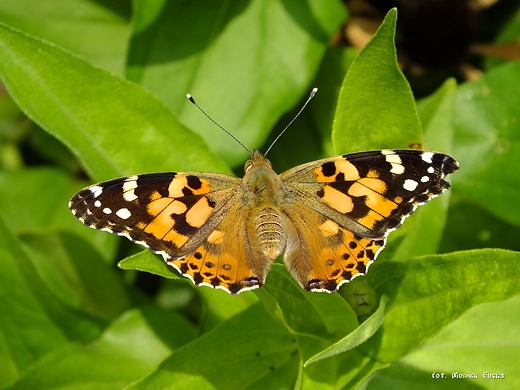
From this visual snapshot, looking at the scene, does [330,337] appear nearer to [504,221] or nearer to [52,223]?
[504,221]

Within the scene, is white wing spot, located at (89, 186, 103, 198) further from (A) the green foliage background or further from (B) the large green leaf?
(B) the large green leaf

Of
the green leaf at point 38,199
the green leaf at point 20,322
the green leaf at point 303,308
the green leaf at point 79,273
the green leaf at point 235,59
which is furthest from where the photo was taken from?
the green leaf at point 38,199

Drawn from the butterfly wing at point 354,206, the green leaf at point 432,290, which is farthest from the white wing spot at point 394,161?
the green leaf at point 432,290

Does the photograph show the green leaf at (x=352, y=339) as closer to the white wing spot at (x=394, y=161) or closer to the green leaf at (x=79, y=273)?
the white wing spot at (x=394, y=161)

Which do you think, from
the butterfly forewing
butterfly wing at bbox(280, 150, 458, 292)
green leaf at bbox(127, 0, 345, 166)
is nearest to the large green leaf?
green leaf at bbox(127, 0, 345, 166)

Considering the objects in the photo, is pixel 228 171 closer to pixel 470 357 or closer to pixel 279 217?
pixel 279 217

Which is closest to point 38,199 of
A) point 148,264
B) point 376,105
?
point 148,264
